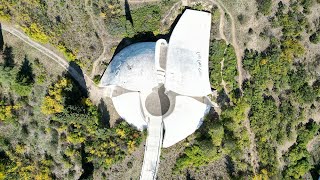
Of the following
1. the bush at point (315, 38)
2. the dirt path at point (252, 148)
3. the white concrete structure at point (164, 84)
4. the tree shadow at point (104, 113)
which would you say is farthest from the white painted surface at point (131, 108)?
the bush at point (315, 38)

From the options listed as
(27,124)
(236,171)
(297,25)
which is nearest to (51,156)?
(27,124)

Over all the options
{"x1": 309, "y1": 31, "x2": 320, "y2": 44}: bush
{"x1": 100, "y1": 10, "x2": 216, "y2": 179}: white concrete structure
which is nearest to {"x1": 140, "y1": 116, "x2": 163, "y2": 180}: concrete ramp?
{"x1": 100, "y1": 10, "x2": 216, "y2": 179}: white concrete structure

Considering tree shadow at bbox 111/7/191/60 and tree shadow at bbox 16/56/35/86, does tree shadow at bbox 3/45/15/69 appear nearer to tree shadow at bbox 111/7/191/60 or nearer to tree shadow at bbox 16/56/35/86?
tree shadow at bbox 16/56/35/86

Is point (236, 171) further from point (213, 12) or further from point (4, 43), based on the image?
point (4, 43)

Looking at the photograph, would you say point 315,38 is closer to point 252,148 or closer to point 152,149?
point 252,148

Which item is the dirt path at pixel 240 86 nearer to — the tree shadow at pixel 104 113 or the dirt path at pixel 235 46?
the dirt path at pixel 235 46
